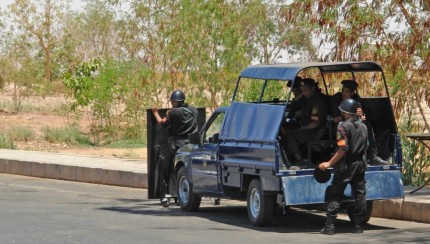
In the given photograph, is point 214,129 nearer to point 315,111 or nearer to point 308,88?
point 308,88

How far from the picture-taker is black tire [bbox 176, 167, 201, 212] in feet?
55.2

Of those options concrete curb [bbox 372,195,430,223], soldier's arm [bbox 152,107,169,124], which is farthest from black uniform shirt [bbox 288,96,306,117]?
soldier's arm [bbox 152,107,169,124]

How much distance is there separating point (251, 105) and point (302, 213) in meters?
2.15

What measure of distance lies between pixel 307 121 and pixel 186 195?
2789 millimetres

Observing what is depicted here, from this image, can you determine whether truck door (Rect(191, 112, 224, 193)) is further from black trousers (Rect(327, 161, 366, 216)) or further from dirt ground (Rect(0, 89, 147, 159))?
dirt ground (Rect(0, 89, 147, 159))

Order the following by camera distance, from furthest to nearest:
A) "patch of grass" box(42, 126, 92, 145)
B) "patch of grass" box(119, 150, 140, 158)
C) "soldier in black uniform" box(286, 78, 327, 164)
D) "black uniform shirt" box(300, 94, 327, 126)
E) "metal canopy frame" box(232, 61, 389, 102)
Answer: "patch of grass" box(42, 126, 92, 145)
"patch of grass" box(119, 150, 140, 158)
"black uniform shirt" box(300, 94, 327, 126)
"soldier in black uniform" box(286, 78, 327, 164)
"metal canopy frame" box(232, 61, 389, 102)

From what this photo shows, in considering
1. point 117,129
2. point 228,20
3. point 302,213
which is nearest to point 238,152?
point 302,213

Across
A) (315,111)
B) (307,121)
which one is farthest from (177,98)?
(315,111)

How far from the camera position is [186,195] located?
17.1m

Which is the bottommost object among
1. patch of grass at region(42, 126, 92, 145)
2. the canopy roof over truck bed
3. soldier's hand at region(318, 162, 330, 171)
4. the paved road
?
the paved road

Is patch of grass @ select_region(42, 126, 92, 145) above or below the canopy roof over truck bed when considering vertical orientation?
below

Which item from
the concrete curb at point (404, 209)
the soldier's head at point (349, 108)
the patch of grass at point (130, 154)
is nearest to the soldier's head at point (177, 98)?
the concrete curb at point (404, 209)

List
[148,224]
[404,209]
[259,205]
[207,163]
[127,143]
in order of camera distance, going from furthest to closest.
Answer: [127,143]
[207,163]
[404,209]
[148,224]
[259,205]

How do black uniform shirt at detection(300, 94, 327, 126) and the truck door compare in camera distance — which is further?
the truck door
